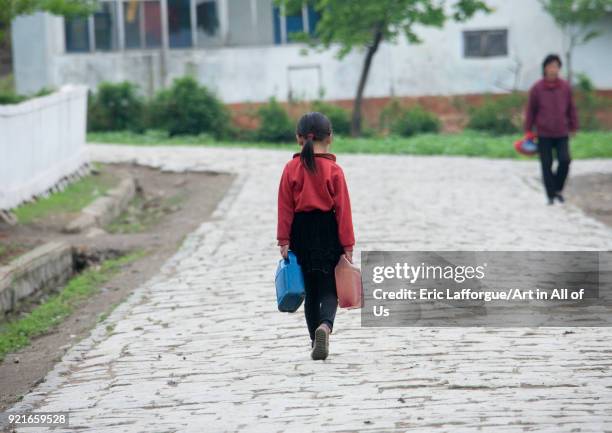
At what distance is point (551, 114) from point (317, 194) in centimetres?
874

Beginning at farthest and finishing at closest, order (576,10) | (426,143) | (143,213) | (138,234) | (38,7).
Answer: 1. (576,10)
2. (426,143)
3. (143,213)
4. (138,234)
5. (38,7)

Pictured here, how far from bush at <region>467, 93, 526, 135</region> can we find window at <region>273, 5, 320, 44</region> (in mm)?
5751

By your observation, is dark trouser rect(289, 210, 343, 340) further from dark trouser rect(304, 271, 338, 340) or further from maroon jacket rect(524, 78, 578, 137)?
maroon jacket rect(524, 78, 578, 137)

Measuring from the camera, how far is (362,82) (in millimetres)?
31609

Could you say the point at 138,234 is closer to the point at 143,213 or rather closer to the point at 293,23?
the point at 143,213

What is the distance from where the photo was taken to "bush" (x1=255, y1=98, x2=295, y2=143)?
3150 centimetres

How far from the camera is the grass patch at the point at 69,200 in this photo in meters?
15.6

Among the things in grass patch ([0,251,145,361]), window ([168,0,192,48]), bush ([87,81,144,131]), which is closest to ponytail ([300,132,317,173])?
grass patch ([0,251,145,361])

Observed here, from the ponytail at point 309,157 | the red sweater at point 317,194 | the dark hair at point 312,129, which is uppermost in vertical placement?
the dark hair at point 312,129

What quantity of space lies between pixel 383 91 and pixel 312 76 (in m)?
2.27

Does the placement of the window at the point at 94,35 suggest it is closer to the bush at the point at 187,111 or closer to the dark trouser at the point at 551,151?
the bush at the point at 187,111

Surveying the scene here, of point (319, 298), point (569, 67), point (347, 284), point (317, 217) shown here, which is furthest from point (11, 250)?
point (569, 67)

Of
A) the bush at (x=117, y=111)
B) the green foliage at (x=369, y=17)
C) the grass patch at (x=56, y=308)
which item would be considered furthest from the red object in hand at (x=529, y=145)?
the bush at (x=117, y=111)

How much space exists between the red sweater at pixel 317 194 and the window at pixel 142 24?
93.5 ft
